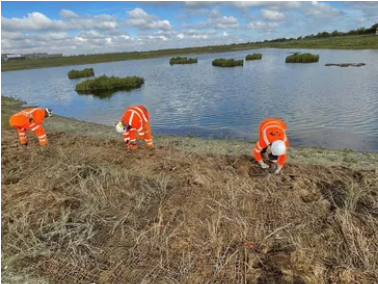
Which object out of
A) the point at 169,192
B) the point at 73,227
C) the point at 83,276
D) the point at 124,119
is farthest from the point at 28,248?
the point at 124,119

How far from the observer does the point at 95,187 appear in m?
5.22

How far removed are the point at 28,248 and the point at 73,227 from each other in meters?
0.62

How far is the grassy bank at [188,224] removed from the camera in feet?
11.9

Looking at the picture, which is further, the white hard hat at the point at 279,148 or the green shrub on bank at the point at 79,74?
the green shrub on bank at the point at 79,74

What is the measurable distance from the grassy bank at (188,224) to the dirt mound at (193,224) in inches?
0.6

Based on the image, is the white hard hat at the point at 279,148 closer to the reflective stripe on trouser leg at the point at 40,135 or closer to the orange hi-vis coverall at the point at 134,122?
the orange hi-vis coverall at the point at 134,122

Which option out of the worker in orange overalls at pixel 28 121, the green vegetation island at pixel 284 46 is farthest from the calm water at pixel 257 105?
the green vegetation island at pixel 284 46

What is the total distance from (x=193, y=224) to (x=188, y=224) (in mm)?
70

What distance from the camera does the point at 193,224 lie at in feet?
13.9

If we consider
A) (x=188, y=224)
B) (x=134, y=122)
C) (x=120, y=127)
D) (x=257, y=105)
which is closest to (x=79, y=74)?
(x=257, y=105)

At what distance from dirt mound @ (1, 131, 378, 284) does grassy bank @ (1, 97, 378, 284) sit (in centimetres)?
1

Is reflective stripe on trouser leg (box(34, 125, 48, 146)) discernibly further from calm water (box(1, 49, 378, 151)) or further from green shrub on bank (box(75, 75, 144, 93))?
green shrub on bank (box(75, 75, 144, 93))

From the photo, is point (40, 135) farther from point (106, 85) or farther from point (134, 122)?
point (106, 85)

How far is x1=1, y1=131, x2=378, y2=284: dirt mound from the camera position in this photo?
361 cm
